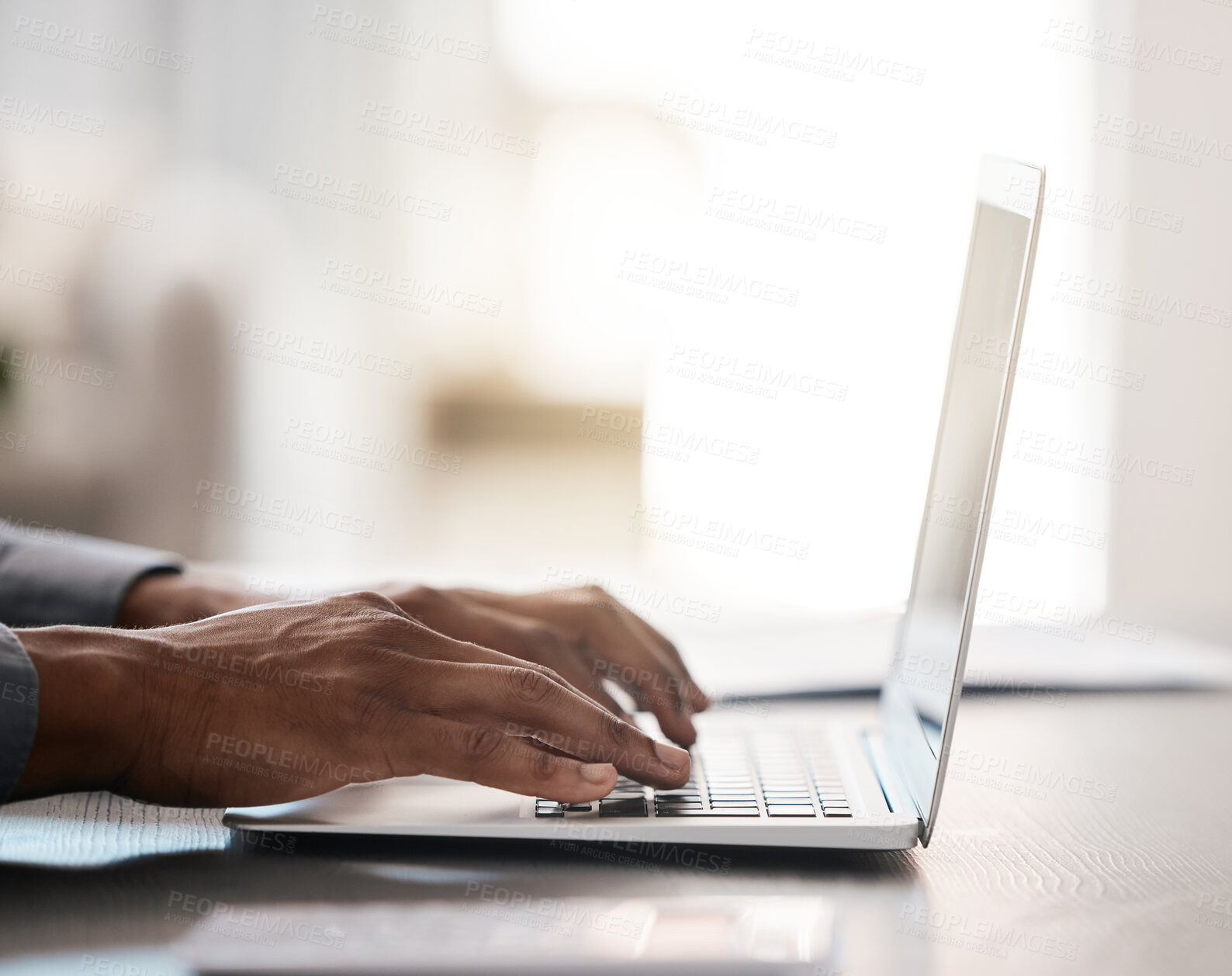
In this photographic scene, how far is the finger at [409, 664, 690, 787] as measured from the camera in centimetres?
56

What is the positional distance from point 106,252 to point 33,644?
3083 mm

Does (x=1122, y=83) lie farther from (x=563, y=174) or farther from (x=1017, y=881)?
(x=1017, y=881)

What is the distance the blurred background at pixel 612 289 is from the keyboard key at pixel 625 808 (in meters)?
1.51

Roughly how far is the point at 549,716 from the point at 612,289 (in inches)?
118

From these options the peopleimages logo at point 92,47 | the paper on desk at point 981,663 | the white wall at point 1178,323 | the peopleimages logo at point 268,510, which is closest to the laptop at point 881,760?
the paper on desk at point 981,663

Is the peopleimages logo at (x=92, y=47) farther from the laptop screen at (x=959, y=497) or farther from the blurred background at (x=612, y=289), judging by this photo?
the laptop screen at (x=959, y=497)

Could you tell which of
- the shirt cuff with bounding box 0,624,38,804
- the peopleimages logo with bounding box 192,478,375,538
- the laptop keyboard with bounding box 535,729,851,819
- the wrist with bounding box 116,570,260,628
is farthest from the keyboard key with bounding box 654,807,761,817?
the peopleimages logo with bounding box 192,478,375,538

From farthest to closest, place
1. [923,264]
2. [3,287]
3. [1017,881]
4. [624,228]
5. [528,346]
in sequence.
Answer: [528,346], [624,228], [3,287], [923,264], [1017,881]

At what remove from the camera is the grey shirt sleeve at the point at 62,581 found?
2.73 ft

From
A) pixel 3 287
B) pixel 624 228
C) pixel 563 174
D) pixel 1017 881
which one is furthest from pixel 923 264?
pixel 3 287

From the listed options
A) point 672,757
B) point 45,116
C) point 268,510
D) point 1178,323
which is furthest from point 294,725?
point 45,116

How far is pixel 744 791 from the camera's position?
1.91ft

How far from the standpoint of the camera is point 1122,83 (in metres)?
2.41

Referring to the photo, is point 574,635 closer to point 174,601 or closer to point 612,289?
point 174,601
